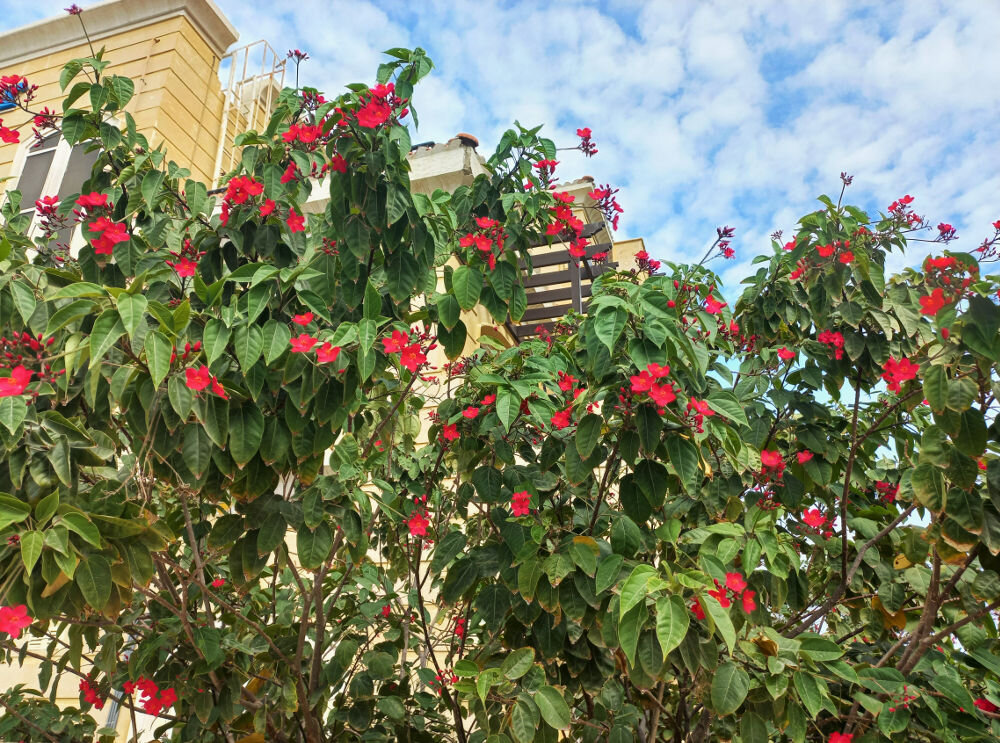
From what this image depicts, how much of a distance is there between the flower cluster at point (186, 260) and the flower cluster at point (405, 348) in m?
0.67

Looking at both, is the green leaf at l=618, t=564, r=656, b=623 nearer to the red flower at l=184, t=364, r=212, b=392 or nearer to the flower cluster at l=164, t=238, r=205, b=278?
the red flower at l=184, t=364, r=212, b=392

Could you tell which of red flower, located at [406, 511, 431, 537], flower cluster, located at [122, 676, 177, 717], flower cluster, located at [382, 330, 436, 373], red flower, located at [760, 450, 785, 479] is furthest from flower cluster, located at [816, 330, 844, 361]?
flower cluster, located at [122, 676, 177, 717]

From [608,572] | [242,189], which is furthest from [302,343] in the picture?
[608,572]

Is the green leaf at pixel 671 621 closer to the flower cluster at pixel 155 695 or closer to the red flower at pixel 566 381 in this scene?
the red flower at pixel 566 381

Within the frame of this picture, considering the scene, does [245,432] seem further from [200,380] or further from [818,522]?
[818,522]

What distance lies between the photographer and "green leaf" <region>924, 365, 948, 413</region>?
1.64m

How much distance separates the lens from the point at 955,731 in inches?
75.5

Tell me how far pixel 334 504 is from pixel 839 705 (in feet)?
5.32

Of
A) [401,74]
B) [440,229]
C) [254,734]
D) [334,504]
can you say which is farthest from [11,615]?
[401,74]

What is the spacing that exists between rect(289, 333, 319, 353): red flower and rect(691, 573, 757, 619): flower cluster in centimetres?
107

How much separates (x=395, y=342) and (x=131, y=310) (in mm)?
616

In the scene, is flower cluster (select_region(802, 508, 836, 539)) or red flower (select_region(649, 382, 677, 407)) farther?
flower cluster (select_region(802, 508, 836, 539))

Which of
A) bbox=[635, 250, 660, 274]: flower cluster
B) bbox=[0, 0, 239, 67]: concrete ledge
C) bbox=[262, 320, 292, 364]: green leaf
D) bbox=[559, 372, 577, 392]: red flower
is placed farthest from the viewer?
bbox=[0, 0, 239, 67]: concrete ledge

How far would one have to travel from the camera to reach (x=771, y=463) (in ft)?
7.02
